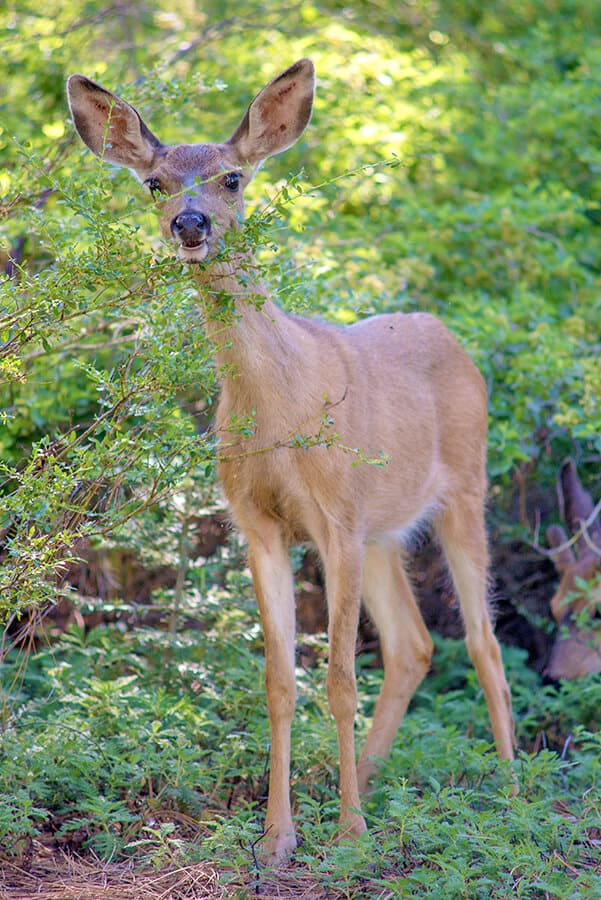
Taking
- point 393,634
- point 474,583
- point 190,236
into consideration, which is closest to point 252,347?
point 190,236

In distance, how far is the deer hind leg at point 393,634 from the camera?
7.04 meters

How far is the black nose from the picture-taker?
5031 mm

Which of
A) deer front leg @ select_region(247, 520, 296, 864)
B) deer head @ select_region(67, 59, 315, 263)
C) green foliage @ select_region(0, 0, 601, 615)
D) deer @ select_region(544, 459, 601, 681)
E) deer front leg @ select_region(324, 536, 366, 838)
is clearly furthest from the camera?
deer @ select_region(544, 459, 601, 681)

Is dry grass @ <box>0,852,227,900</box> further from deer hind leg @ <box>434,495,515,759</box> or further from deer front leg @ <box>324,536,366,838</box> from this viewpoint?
deer hind leg @ <box>434,495,515,759</box>

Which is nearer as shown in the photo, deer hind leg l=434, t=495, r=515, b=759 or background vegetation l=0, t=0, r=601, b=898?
background vegetation l=0, t=0, r=601, b=898

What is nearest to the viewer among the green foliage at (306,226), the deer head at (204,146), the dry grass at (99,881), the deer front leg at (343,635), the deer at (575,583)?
the green foliage at (306,226)

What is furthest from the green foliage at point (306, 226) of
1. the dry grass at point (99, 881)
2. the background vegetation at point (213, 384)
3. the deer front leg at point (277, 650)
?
the dry grass at point (99, 881)

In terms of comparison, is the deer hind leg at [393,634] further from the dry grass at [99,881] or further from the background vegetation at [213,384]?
the dry grass at [99,881]

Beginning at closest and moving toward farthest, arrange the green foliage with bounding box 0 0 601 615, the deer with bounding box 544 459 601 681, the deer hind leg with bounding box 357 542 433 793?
the green foliage with bounding box 0 0 601 615 → the deer hind leg with bounding box 357 542 433 793 → the deer with bounding box 544 459 601 681

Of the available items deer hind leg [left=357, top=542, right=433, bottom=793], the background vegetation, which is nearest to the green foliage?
the background vegetation

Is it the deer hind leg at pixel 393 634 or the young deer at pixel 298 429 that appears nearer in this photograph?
the young deer at pixel 298 429

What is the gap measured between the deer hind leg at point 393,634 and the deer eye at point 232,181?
8.40 ft

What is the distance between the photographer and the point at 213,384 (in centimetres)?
628

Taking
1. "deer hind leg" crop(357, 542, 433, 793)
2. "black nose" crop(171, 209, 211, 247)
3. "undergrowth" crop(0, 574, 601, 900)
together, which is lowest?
"deer hind leg" crop(357, 542, 433, 793)
